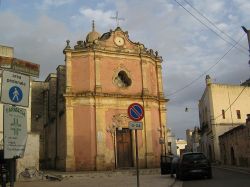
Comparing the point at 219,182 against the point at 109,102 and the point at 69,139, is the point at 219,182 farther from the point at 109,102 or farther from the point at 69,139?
the point at 109,102

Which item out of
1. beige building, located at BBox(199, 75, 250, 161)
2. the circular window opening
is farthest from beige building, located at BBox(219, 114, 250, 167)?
the circular window opening

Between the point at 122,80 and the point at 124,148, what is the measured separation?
20.9 ft

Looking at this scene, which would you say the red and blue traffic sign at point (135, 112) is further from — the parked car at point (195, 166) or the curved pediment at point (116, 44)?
the curved pediment at point (116, 44)

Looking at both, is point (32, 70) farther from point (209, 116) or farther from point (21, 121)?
point (209, 116)

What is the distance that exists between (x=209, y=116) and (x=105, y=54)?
20698 mm

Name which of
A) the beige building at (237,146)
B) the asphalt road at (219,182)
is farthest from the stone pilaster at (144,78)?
the asphalt road at (219,182)

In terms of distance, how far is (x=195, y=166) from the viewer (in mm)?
19766

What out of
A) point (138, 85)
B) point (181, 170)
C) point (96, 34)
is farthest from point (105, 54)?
point (181, 170)

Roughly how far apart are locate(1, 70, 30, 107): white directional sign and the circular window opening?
2867 cm

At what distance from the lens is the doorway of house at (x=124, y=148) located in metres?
33.2

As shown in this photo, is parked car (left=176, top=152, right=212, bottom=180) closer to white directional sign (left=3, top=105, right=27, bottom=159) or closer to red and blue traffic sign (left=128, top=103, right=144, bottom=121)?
red and blue traffic sign (left=128, top=103, right=144, bottom=121)

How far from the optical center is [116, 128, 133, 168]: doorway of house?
109 feet

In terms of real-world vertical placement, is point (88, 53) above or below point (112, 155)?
above

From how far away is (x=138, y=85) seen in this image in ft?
117
